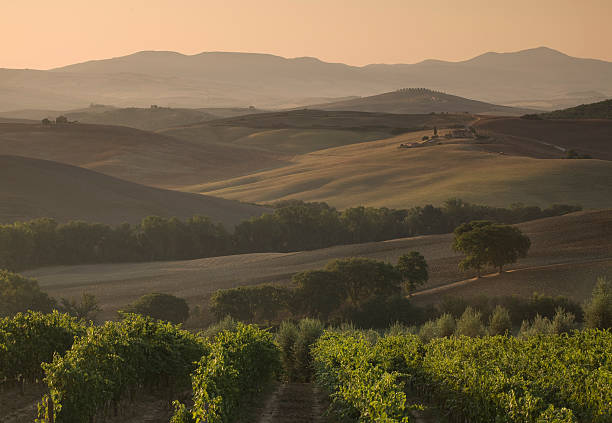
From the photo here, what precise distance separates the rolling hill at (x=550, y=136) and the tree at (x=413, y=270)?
89.2 meters

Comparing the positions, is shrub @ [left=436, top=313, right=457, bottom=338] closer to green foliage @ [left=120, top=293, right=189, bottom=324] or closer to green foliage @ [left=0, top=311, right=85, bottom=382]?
green foliage @ [left=0, top=311, right=85, bottom=382]

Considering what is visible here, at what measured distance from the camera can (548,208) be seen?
8969 centimetres

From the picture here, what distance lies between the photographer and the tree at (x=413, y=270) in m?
54.3

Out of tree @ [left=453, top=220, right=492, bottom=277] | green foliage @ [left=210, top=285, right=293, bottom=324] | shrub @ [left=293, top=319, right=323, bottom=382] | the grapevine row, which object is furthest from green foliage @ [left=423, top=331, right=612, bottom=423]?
tree @ [left=453, top=220, right=492, bottom=277]

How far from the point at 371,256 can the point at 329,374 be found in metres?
46.8

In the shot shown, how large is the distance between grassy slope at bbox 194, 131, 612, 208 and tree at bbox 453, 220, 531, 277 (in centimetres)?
4118

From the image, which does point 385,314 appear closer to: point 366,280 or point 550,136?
point 366,280

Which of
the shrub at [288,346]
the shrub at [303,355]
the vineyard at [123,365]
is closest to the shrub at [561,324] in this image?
the shrub at [303,355]

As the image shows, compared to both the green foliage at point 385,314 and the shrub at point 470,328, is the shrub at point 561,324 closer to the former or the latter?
the shrub at point 470,328

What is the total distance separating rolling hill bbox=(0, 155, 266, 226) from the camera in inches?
3782

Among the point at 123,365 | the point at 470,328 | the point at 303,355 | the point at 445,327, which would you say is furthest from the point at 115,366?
the point at 470,328

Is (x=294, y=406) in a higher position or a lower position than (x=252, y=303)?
higher

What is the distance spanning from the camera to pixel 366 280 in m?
52.7

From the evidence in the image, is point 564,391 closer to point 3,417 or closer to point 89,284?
point 3,417
